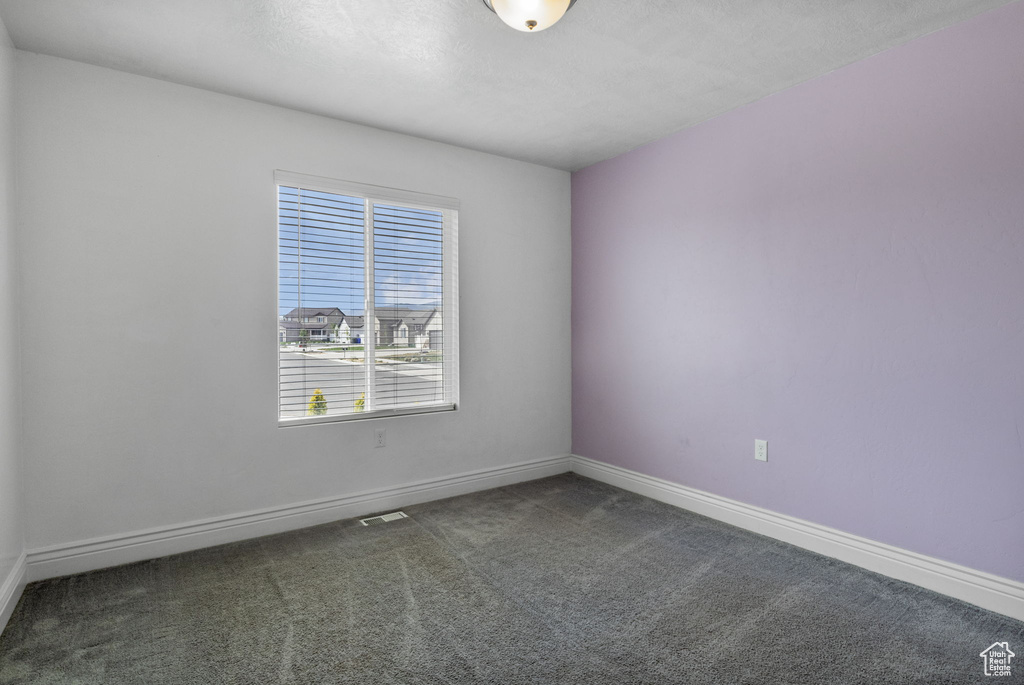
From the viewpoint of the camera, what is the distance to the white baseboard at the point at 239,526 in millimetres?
2572

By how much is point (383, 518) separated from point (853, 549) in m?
2.61

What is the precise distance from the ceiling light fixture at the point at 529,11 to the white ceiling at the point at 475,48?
0.84 ft

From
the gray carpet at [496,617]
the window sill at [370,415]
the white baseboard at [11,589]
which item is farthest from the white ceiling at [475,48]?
the gray carpet at [496,617]

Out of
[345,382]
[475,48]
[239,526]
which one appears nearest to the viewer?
[475,48]

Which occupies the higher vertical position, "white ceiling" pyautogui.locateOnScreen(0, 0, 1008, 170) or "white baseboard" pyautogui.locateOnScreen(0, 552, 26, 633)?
"white ceiling" pyautogui.locateOnScreen(0, 0, 1008, 170)

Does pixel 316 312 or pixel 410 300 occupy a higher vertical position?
pixel 410 300

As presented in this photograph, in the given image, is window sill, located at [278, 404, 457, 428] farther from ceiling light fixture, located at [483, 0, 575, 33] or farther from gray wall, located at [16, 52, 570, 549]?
ceiling light fixture, located at [483, 0, 575, 33]

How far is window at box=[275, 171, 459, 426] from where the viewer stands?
321 cm

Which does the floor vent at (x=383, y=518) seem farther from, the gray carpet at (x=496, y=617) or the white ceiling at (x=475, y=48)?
the white ceiling at (x=475, y=48)

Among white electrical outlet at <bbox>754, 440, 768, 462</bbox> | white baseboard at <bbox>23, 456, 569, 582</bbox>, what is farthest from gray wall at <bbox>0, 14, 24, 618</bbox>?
white electrical outlet at <bbox>754, 440, 768, 462</bbox>

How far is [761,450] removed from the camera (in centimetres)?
311

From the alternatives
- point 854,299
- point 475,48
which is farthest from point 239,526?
point 854,299

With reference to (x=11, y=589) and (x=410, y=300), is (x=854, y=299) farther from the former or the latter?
(x=11, y=589)

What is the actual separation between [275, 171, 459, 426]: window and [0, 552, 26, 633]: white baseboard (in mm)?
1266
